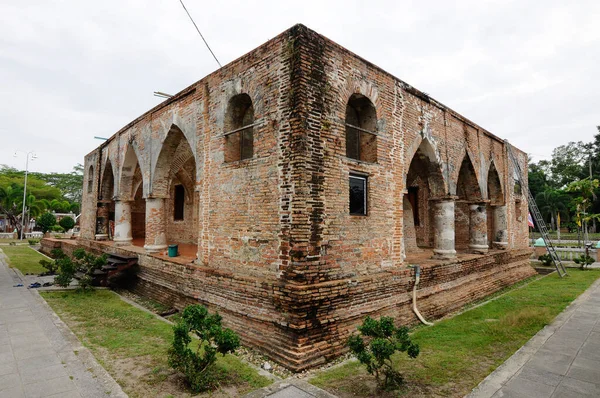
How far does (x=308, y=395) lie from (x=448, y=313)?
570cm

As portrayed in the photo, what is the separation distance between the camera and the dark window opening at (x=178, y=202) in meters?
17.1

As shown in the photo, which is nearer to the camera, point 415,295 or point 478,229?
point 415,295

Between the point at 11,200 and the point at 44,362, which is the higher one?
the point at 11,200

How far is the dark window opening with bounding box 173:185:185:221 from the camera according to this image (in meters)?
17.1

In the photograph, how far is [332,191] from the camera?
20.5 ft

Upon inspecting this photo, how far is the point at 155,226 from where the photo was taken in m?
10.7

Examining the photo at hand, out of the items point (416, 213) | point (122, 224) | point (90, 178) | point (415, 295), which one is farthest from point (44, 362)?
point (90, 178)

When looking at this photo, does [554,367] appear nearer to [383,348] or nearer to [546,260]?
[383,348]

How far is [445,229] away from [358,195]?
439 cm

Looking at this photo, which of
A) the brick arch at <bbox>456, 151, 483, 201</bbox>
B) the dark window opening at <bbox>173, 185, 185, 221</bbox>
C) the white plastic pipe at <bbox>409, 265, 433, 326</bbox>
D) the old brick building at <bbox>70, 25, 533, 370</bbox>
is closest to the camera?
the old brick building at <bbox>70, 25, 533, 370</bbox>

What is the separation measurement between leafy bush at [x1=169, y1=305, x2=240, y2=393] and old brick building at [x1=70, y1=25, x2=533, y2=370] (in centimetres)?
123

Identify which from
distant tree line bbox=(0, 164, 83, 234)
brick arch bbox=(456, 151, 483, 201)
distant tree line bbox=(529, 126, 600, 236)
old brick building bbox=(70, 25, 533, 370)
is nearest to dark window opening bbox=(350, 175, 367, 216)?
old brick building bbox=(70, 25, 533, 370)

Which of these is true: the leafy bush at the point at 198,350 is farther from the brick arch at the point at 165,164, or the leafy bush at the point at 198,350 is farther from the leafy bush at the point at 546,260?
the leafy bush at the point at 546,260

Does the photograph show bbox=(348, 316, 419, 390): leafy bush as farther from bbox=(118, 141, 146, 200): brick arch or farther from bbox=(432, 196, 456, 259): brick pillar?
bbox=(118, 141, 146, 200): brick arch
